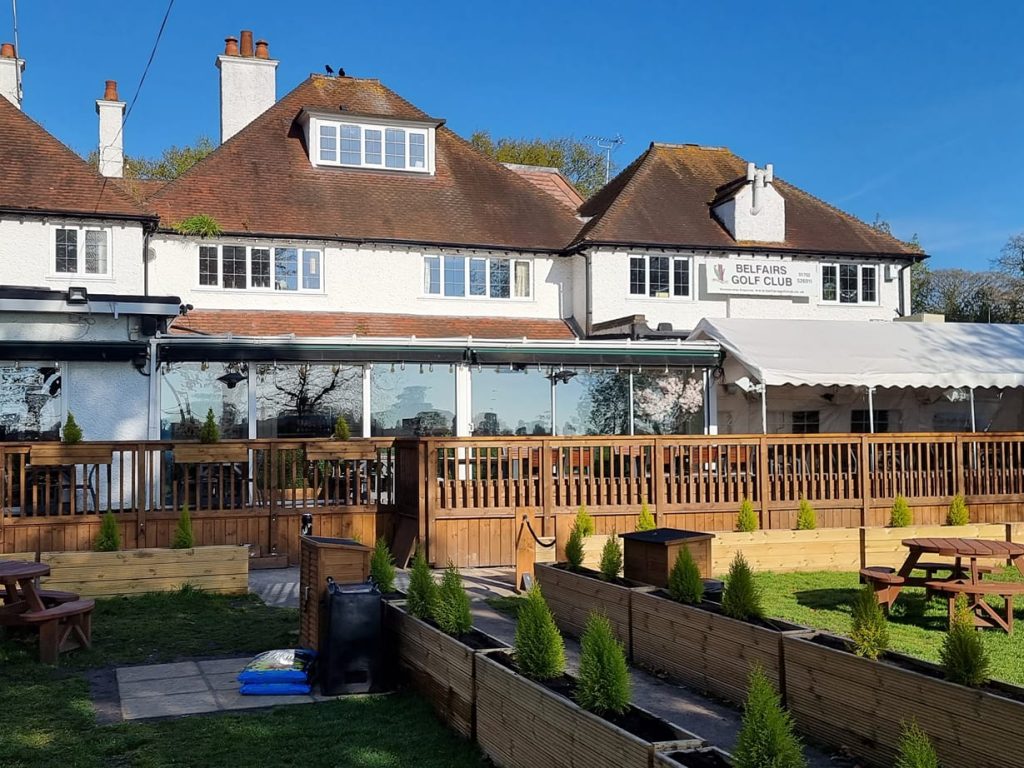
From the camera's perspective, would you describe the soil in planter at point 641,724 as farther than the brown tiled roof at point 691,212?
No

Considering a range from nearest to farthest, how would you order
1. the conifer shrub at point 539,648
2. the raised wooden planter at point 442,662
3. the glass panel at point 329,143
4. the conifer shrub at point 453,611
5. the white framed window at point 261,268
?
the conifer shrub at point 539,648
the raised wooden planter at point 442,662
the conifer shrub at point 453,611
the white framed window at point 261,268
the glass panel at point 329,143

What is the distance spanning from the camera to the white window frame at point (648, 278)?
84.4 feet

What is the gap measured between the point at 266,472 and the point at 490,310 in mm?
11626

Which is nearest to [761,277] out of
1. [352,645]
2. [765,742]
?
[352,645]

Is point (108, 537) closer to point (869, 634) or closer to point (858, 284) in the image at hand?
point (869, 634)

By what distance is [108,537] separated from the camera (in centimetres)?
1273

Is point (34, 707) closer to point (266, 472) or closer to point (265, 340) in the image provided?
point (266, 472)

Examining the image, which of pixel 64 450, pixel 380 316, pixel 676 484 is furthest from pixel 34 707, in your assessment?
pixel 380 316

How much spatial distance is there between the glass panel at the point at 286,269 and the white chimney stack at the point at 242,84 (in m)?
7.22

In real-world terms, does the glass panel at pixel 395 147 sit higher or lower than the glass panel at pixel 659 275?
higher

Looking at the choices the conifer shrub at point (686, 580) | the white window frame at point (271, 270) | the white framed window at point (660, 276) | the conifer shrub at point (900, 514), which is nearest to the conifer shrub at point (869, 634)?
the conifer shrub at point (686, 580)

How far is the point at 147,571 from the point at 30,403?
7.18 m

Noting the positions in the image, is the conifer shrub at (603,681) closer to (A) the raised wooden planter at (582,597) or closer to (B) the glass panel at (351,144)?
(A) the raised wooden planter at (582,597)

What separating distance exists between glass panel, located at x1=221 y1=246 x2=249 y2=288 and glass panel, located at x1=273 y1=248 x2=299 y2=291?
69 centimetres
